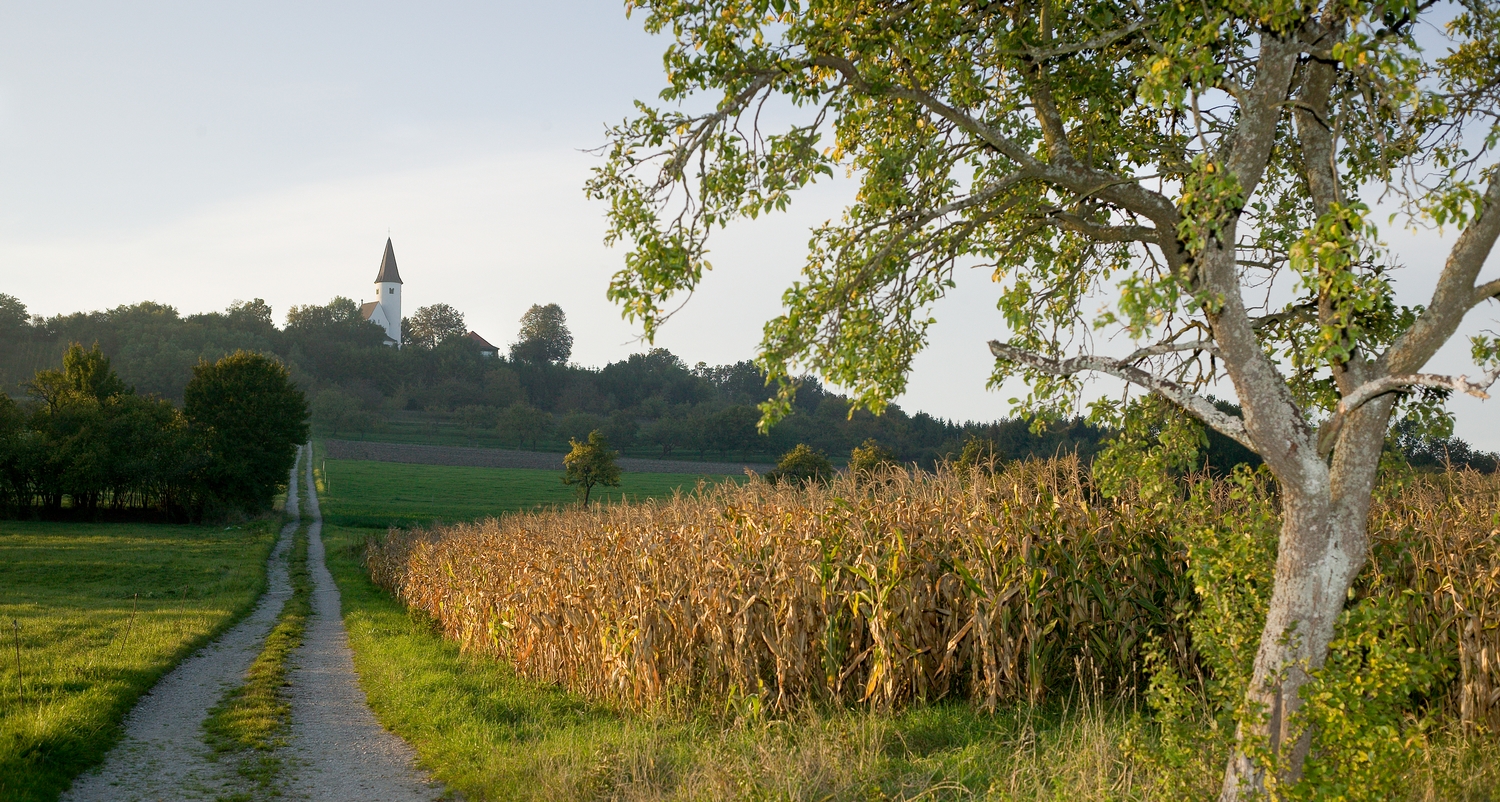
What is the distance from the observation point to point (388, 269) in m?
148

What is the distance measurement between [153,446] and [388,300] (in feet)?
362

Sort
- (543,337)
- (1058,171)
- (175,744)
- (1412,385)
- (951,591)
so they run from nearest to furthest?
1. (1412,385)
2. (1058,171)
3. (951,591)
4. (175,744)
5. (543,337)

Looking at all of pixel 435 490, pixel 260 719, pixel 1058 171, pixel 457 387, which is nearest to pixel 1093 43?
pixel 1058 171

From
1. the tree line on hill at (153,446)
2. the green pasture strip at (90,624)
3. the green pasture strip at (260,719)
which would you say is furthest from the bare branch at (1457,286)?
the tree line on hill at (153,446)

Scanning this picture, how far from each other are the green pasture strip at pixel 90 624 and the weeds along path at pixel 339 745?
5.30ft

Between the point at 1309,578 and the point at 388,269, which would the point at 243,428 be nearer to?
the point at 1309,578

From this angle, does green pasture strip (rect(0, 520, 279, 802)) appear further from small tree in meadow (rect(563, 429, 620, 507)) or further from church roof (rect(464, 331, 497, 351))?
church roof (rect(464, 331, 497, 351))

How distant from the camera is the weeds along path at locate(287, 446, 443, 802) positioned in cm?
699

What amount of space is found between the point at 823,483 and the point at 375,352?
113817 mm

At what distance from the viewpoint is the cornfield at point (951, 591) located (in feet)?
21.5

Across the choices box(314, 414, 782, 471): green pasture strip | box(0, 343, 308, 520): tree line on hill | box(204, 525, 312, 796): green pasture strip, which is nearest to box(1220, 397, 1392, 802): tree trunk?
box(204, 525, 312, 796): green pasture strip

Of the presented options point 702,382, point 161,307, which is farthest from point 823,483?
point 161,307

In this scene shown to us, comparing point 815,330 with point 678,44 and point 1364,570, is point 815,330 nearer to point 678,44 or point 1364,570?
point 678,44

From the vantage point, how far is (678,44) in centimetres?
566
